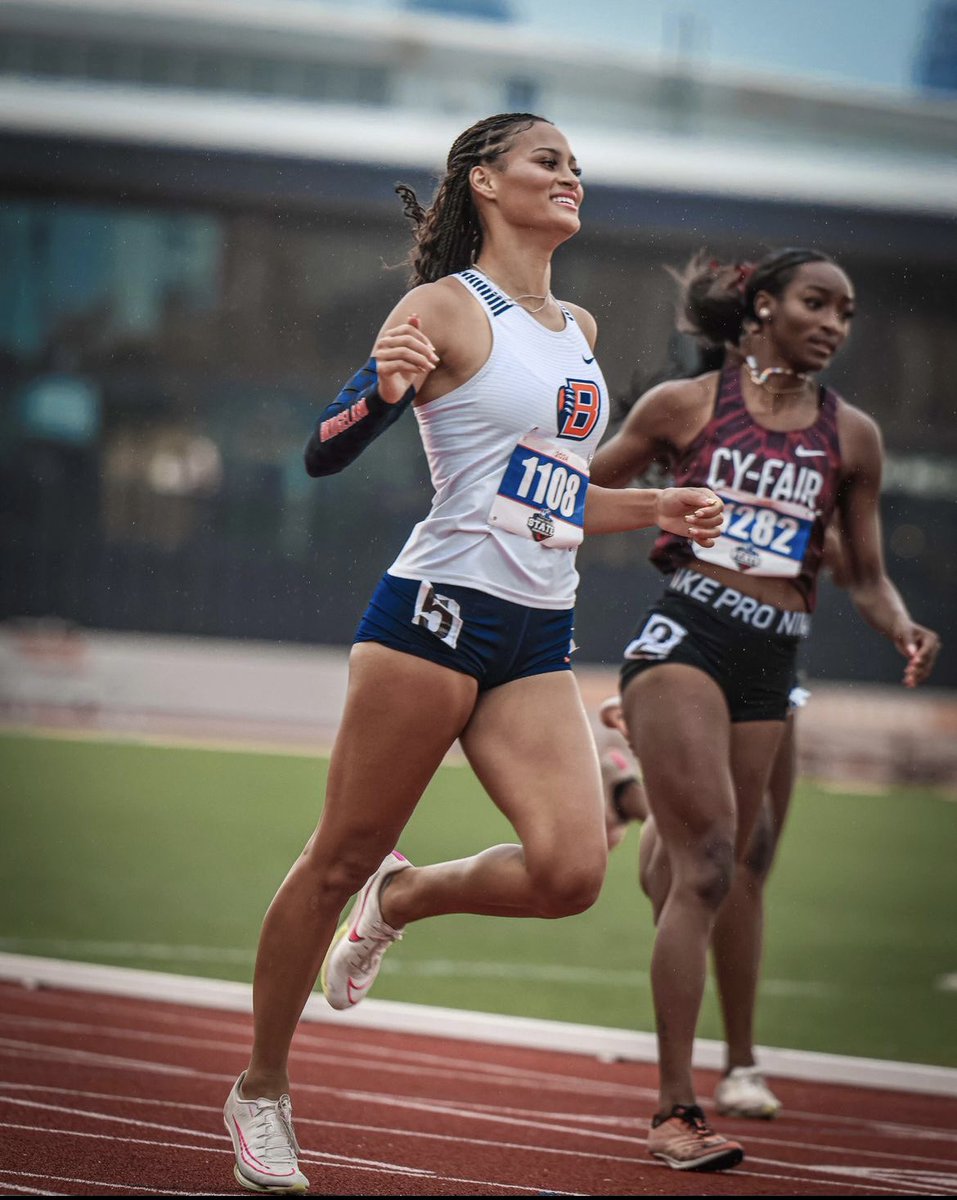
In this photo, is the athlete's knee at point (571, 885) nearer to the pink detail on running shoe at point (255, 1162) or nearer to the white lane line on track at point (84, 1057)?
the pink detail on running shoe at point (255, 1162)

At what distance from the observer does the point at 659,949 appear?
4152 mm

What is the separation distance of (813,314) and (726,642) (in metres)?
0.87

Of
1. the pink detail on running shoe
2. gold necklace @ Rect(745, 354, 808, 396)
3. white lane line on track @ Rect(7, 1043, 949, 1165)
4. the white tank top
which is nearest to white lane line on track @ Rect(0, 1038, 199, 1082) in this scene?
white lane line on track @ Rect(7, 1043, 949, 1165)

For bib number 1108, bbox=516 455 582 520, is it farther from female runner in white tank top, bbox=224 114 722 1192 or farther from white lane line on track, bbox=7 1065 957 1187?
white lane line on track, bbox=7 1065 957 1187

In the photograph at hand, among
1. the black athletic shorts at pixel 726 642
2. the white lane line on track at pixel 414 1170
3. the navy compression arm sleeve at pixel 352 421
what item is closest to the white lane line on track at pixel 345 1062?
the white lane line on track at pixel 414 1170

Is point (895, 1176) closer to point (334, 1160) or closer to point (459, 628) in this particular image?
point (334, 1160)

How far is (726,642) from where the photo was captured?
434cm

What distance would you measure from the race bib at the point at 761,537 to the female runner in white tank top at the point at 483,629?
2.78 feet

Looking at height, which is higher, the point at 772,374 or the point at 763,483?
the point at 772,374

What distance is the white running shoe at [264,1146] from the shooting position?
10.8 ft

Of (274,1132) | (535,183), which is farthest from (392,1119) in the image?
(535,183)

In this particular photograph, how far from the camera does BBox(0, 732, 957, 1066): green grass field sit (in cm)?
656

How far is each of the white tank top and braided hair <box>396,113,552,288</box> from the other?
0.20 m

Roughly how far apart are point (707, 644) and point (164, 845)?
6.05m
